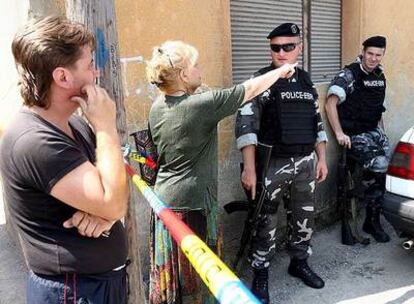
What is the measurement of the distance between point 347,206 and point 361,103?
3.37 ft

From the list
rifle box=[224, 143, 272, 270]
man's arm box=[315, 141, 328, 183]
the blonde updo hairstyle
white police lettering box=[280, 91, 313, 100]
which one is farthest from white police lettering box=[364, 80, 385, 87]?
the blonde updo hairstyle

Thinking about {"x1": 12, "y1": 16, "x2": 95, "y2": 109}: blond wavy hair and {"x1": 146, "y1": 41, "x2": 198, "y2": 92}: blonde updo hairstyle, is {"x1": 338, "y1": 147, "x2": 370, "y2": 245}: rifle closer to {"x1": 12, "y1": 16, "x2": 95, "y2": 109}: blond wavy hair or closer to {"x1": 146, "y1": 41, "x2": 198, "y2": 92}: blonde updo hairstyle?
{"x1": 146, "y1": 41, "x2": 198, "y2": 92}: blonde updo hairstyle

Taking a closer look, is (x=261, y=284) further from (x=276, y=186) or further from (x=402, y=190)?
(x=402, y=190)

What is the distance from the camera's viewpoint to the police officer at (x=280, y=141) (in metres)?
3.19

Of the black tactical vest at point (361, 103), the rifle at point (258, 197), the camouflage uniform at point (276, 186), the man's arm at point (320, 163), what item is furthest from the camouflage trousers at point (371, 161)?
the rifle at point (258, 197)

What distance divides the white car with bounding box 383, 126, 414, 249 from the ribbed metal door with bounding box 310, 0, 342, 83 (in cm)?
158

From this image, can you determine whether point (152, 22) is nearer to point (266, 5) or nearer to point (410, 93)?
point (266, 5)

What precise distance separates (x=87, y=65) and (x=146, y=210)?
1815 mm

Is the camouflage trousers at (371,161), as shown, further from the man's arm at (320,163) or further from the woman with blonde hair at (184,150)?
the woman with blonde hair at (184,150)

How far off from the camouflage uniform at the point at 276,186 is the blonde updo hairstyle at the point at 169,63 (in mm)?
986

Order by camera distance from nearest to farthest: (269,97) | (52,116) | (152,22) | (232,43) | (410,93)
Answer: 1. (52,116)
2. (152,22)
3. (269,97)
4. (232,43)
5. (410,93)

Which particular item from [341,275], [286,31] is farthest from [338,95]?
[341,275]

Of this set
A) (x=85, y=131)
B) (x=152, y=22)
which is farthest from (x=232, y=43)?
(x=85, y=131)

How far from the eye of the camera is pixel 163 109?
2350 millimetres
